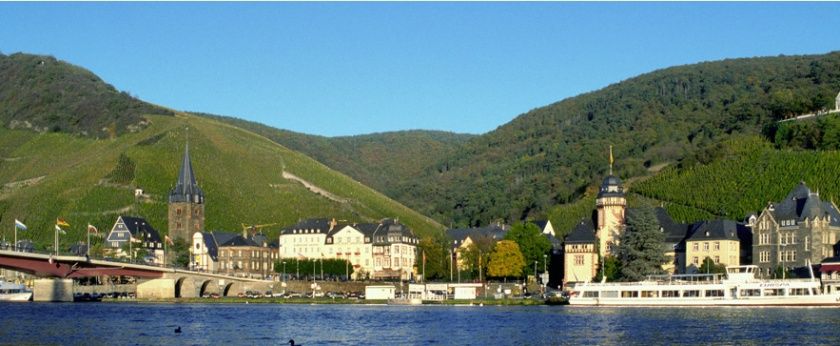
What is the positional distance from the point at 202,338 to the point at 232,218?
120 metres

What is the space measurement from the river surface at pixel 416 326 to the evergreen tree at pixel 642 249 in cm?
1894

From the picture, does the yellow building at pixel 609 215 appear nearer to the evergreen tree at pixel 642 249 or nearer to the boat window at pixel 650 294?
the evergreen tree at pixel 642 249

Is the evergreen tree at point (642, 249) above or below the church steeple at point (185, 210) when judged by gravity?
A: below

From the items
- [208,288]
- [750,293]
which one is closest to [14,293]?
[208,288]

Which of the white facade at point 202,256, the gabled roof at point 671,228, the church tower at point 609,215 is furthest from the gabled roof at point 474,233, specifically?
the white facade at point 202,256

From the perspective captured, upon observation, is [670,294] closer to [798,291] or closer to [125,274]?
[798,291]

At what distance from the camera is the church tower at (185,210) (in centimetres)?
18625

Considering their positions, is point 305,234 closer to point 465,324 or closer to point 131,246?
point 131,246

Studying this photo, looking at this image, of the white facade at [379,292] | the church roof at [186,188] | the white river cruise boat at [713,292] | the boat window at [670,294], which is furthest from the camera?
the church roof at [186,188]

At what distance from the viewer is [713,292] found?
378 feet

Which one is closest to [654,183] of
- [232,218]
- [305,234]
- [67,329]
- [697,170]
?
[697,170]

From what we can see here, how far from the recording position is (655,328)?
83750mm

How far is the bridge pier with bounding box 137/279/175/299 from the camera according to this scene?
140 metres

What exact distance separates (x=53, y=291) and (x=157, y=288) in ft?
35.3
